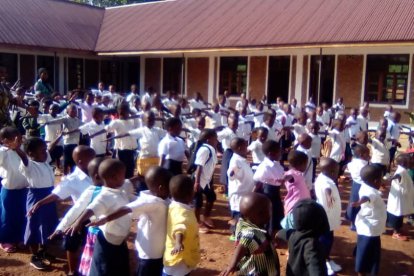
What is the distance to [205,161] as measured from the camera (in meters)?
4.77

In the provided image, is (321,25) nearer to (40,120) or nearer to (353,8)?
(353,8)

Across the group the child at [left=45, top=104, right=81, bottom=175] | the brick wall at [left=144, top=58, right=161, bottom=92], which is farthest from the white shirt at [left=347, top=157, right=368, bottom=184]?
the brick wall at [left=144, top=58, right=161, bottom=92]

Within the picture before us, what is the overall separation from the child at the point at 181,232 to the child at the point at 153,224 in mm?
58

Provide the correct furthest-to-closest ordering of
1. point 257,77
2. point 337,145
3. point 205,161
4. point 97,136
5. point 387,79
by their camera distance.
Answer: point 257,77 → point 387,79 → point 337,145 → point 97,136 → point 205,161

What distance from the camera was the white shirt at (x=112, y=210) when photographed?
2.82 meters

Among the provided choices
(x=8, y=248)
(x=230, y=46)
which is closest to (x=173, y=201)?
(x=8, y=248)

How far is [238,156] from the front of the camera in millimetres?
4574

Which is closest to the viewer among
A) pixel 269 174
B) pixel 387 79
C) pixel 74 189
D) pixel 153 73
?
pixel 74 189

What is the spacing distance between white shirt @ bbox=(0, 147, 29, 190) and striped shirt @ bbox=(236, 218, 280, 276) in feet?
8.04

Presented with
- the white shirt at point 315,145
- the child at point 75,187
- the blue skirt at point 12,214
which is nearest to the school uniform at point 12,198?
the blue skirt at point 12,214

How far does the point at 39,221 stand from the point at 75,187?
752 mm

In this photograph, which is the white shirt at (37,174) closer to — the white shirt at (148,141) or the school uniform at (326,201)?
the white shirt at (148,141)

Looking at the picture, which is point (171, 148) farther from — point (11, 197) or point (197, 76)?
point (197, 76)

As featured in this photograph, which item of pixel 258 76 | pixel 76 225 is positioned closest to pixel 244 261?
pixel 76 225
